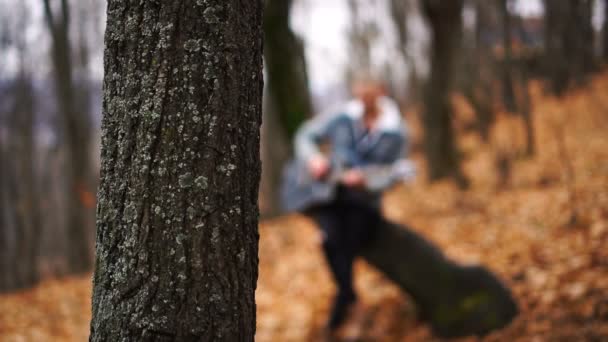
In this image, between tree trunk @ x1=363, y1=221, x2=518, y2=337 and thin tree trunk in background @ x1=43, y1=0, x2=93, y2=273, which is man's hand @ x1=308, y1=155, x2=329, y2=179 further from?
thin tree trunk in background @ x1=43, y1=0, x2=93, y2=273

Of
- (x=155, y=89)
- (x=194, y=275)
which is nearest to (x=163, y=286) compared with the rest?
(x=194, y=275)

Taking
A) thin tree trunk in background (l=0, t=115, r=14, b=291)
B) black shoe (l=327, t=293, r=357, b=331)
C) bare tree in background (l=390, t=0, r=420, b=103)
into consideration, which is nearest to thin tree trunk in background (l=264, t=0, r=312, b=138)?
black shoe (l=327, t=293, r=357, b=331)

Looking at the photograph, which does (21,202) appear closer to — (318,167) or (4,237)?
(4,237)

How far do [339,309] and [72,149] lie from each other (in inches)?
288

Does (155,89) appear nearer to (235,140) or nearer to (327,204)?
(235,140)

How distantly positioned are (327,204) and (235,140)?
230 centimetres

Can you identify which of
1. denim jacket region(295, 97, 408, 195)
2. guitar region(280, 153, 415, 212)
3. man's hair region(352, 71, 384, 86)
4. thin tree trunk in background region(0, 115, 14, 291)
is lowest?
thin tree trunk in background region(0, 115, 14, 291)

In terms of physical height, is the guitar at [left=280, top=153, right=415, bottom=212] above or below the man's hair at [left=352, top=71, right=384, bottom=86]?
below

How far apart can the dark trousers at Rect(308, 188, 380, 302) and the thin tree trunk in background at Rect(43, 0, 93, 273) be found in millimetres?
7000

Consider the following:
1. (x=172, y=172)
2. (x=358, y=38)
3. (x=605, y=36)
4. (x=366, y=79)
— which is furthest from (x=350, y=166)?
(x=358, y=38)

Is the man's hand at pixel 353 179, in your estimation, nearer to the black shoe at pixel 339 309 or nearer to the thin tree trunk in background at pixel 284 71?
the black shoe at pixel 339 309

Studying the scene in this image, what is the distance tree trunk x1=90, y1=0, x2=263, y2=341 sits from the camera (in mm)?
1510

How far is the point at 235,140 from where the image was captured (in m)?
1.57

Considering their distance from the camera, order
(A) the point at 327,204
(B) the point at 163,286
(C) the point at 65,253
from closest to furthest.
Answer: (B) the point at 163,286
(A) the point at 327,204
(C) the point at 65,253
